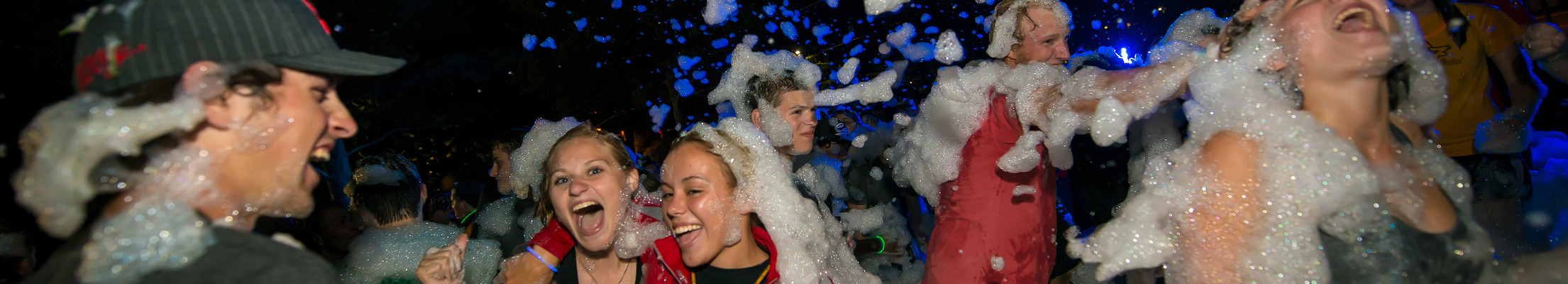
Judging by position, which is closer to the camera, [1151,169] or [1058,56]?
[1151,169]

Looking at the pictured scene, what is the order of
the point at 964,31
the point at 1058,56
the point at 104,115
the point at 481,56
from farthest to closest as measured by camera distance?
1. the point at 481,56
2. the point at 964,31
3. the point at 1058,56
4. the point at 104,115

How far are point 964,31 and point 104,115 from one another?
862 cm

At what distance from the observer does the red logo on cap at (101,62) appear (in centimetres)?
120

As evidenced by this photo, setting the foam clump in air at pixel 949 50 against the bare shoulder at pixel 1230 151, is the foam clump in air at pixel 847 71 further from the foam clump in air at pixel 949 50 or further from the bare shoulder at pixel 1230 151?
the bare shoulder at pixel 1230 151

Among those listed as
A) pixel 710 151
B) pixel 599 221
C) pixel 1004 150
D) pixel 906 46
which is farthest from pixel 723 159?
pixel 906 46

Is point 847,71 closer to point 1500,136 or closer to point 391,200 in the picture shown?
point 391,200

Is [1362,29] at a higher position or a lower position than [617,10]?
higher

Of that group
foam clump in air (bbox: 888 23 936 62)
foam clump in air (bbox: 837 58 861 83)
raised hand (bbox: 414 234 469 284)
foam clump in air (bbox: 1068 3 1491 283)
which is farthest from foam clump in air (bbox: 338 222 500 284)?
foam clump in air (bbox: 888 23 936 62)

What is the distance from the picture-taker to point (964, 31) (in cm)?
902

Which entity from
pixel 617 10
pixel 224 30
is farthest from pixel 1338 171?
pixel 617 10

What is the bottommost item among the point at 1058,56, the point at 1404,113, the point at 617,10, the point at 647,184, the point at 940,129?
the point at 617,10

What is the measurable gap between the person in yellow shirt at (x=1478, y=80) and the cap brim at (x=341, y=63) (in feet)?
11.7

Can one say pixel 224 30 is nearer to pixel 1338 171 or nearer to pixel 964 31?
pixel 1338 171

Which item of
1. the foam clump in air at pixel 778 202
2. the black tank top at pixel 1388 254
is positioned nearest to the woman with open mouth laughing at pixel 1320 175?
the black tank top at pixel 1388 254
